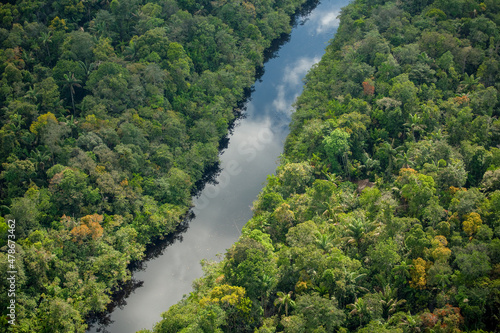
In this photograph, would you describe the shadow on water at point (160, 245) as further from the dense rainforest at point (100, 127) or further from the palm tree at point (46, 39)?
the palm tree at point (46, 39)

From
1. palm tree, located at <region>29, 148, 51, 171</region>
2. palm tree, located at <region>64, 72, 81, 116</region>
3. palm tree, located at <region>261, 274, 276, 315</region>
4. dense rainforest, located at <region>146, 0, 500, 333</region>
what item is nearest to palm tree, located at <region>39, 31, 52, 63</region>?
palm tree, located at <region>64, 72, 81, 116</region>

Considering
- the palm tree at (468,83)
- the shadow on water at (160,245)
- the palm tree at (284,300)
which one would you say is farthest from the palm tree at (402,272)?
the palm tree at (468,83)

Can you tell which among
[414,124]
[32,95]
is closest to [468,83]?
[414,124]

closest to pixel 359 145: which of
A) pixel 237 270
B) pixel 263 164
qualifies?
pixel 263 164

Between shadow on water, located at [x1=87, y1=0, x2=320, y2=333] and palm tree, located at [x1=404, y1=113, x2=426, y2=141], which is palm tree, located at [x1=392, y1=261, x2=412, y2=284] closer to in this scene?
palm tree, located at [x1=404, y1=113, x2=426, y2=141]

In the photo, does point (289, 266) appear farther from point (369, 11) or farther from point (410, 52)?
point (369, 11)

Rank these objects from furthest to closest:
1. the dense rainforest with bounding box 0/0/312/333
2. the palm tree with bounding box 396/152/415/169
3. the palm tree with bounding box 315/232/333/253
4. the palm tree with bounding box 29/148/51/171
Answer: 1. the palm tree with bounding box 29/148/51/171
2. the palm tree with bounding box 396/152/415/169
3. the dense rainforest with bounding box 0/0/312/333
4. the palm tree with bounding box 315/232/333/253
